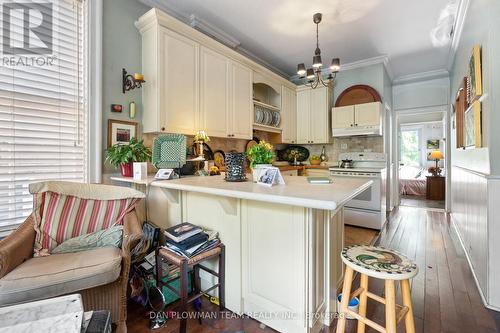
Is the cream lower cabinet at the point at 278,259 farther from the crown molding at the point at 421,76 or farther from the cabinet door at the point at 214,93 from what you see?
the crown molding at the point at 421,76

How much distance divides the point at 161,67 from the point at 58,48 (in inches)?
32.8

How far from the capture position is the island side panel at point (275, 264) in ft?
4.55

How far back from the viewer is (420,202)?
5625 mm

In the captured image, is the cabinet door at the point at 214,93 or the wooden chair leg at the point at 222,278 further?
the cabinet door at the point at 214,93

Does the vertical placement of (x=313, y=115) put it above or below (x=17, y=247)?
above

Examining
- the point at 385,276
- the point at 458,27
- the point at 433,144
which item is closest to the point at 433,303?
the point at 385,276

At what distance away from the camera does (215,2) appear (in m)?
2.55

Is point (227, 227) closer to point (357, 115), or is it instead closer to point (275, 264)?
point (275, 264)

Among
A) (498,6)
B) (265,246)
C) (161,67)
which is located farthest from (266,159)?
(498,6)

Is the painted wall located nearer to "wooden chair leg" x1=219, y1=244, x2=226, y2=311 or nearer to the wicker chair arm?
the wicker chair arm

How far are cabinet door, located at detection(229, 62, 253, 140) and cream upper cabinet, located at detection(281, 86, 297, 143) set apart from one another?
1045 millimetres

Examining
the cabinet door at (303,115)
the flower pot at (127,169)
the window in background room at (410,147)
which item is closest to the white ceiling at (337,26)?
the cabinet door at (303,115)

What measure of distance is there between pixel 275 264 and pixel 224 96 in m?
2.25

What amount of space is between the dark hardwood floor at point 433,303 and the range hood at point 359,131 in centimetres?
180
